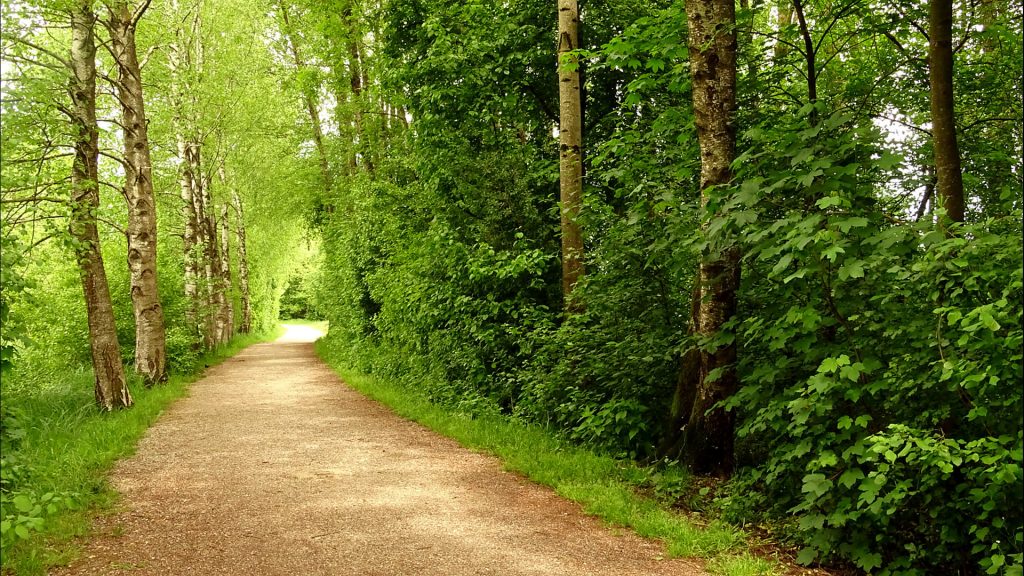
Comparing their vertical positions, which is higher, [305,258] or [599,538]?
→ [305,258]

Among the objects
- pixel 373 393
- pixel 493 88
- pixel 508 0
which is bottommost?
pixel 373 393

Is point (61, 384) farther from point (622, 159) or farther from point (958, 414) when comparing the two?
point (958, 414)

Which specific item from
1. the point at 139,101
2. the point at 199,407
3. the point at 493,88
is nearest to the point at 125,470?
the point at 199,407

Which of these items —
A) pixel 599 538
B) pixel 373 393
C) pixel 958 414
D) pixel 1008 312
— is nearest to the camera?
pixel 1008 312

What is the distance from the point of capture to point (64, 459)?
23.8ft

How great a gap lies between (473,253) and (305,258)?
159ft

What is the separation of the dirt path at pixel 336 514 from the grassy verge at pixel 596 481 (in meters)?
0.18

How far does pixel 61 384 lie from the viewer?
1173cm

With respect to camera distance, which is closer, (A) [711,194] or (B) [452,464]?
(A) [711,194]

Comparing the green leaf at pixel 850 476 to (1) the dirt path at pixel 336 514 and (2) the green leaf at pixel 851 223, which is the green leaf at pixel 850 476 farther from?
(2) the green leaf at pixel 851 223

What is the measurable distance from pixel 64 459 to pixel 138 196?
724 centimetres

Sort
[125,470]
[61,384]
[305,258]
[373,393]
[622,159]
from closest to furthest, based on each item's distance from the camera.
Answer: [125,470]
[622,159]
[61,384]
[373,393]
[305,258]

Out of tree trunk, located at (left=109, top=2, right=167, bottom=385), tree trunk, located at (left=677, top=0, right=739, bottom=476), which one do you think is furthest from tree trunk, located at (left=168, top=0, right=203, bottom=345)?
tree trunk, located at (left=677, top=0, right=739, bottom=476)

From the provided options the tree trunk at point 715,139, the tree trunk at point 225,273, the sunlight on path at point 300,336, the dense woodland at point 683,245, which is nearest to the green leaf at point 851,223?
the dense woodland at point 683,245
